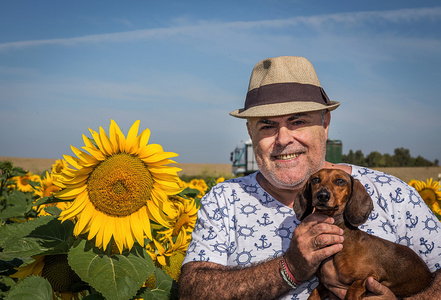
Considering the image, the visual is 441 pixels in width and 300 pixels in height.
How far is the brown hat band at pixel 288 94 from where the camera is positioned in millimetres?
3822

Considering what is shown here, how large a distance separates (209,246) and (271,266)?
585 mm

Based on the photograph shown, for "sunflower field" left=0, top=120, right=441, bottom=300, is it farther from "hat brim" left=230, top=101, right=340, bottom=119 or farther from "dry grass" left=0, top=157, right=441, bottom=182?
"dry grass" left=0, top=157, right=441, bottom=182

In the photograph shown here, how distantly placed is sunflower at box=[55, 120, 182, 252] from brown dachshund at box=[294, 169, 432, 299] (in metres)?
0.94

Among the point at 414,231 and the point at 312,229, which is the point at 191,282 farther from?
the point at 414,231

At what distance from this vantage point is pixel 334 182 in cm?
301

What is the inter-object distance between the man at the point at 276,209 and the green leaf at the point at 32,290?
3.36 ft

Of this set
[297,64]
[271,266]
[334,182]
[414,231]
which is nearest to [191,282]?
[271,266]

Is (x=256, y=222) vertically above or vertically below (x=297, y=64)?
below

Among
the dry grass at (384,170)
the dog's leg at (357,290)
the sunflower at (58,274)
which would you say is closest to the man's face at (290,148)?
the dog's leg at (357,290)

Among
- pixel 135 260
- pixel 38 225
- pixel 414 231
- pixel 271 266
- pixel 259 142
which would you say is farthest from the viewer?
pixel 259 142

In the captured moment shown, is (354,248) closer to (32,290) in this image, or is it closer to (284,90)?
(284,90)

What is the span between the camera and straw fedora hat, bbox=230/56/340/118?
374cm

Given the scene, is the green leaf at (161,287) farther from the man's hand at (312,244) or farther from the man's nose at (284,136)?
the man's nose at (284,136)

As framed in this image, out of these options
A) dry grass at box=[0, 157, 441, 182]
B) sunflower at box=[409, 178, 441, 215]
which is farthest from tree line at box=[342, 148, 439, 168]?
sunflower at box=[409, 178, 441, 215]
